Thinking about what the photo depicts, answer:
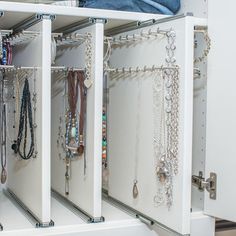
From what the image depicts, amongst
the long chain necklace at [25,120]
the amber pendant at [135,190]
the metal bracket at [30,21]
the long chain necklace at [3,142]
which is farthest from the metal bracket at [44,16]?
the amber pendant at [135,190]

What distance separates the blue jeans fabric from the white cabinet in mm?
59

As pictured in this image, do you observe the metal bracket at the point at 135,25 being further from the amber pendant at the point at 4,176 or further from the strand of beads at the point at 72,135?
the amber pendant at the point at 4,176

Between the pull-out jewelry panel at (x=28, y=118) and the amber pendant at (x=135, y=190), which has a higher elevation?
the pull-out jewelry panel at (x=28, y=118)

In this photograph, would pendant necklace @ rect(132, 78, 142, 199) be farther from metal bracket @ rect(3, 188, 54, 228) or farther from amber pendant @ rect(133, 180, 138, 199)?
metal bracket @ rect(3, 188, 54, 228)

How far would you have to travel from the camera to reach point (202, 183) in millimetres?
1349

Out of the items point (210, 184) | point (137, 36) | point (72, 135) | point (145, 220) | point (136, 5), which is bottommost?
point (145, 220)

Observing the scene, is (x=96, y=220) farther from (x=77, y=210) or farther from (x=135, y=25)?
(x=135, y=25)

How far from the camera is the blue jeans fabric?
1.56m

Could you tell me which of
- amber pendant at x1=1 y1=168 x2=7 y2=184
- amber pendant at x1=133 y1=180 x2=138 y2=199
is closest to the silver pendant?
amber pendant at x1=133 y1=180 x2=138 y2=199

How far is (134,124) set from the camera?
152cm

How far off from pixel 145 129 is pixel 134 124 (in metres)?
0.09

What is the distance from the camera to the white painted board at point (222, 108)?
1236 millimetres

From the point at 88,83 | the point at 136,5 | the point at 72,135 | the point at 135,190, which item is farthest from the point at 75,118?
the point at 136,5

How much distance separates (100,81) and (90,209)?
0.39m
